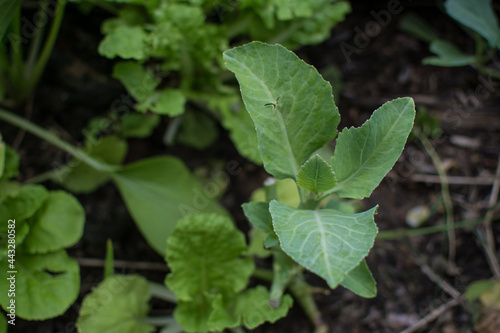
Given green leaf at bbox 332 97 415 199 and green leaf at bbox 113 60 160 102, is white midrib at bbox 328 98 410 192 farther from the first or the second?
green leaf at bbox 113 60 160 102

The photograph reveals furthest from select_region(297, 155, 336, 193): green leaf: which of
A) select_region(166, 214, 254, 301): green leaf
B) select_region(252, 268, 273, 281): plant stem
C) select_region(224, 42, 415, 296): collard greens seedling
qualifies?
select_region(252, 268, 273, 281): plant stem

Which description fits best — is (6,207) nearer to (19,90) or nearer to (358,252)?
(19,90)

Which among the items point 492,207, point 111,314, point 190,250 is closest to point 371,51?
point 492,207

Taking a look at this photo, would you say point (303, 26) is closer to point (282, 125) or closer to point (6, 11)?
point (282, 125)

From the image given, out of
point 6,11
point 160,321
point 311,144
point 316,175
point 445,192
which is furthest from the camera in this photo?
point 445,192

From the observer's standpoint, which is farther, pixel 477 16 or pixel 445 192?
pixel 445 192

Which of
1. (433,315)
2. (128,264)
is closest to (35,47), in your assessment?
(128,264)

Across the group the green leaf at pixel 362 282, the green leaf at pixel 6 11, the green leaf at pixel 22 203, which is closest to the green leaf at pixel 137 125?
the green leaf at pixel 22 203
